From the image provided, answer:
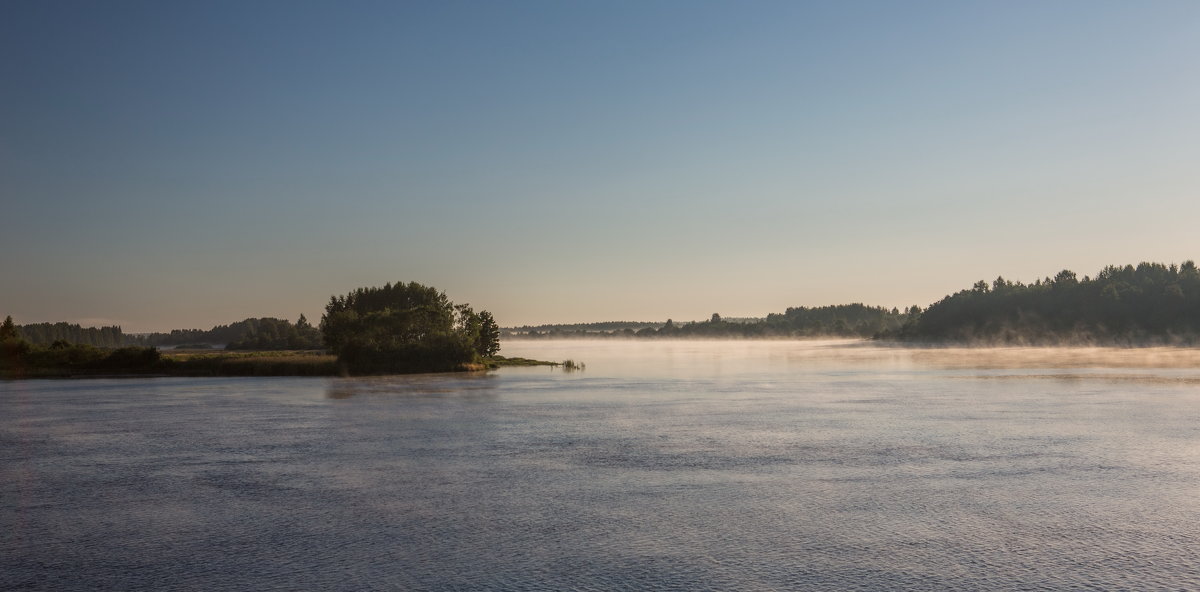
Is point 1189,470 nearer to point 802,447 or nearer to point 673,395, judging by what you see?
point 802,447

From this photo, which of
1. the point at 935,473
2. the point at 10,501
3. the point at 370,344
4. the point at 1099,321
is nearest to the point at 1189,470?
the point at 935,473

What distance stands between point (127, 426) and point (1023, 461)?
31.6 meters

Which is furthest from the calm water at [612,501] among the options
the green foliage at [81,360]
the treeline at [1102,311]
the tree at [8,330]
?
the treeline at [1102,311]

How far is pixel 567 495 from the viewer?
1730 centimetres

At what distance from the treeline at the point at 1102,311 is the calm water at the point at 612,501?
5581 inches

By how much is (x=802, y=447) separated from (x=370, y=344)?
6958 centimetres

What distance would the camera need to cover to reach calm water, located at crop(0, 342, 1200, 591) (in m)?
11.7

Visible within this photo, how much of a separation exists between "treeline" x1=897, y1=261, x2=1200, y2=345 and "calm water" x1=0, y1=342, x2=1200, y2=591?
465 feet

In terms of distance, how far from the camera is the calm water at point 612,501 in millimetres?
11688

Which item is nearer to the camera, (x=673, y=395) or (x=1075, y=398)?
(x=1075, y=398)

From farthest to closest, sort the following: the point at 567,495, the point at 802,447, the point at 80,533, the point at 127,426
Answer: the point at 127,426 < the point at 802,447 < the point at 567,495 < the point at 80,533

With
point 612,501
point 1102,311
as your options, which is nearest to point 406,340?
point 612,501

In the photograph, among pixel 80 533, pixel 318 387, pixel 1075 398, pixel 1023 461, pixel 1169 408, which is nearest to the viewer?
pixel 80 533

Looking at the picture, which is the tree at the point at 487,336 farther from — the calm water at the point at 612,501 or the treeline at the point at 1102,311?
the treeline at the point at 1102,311
